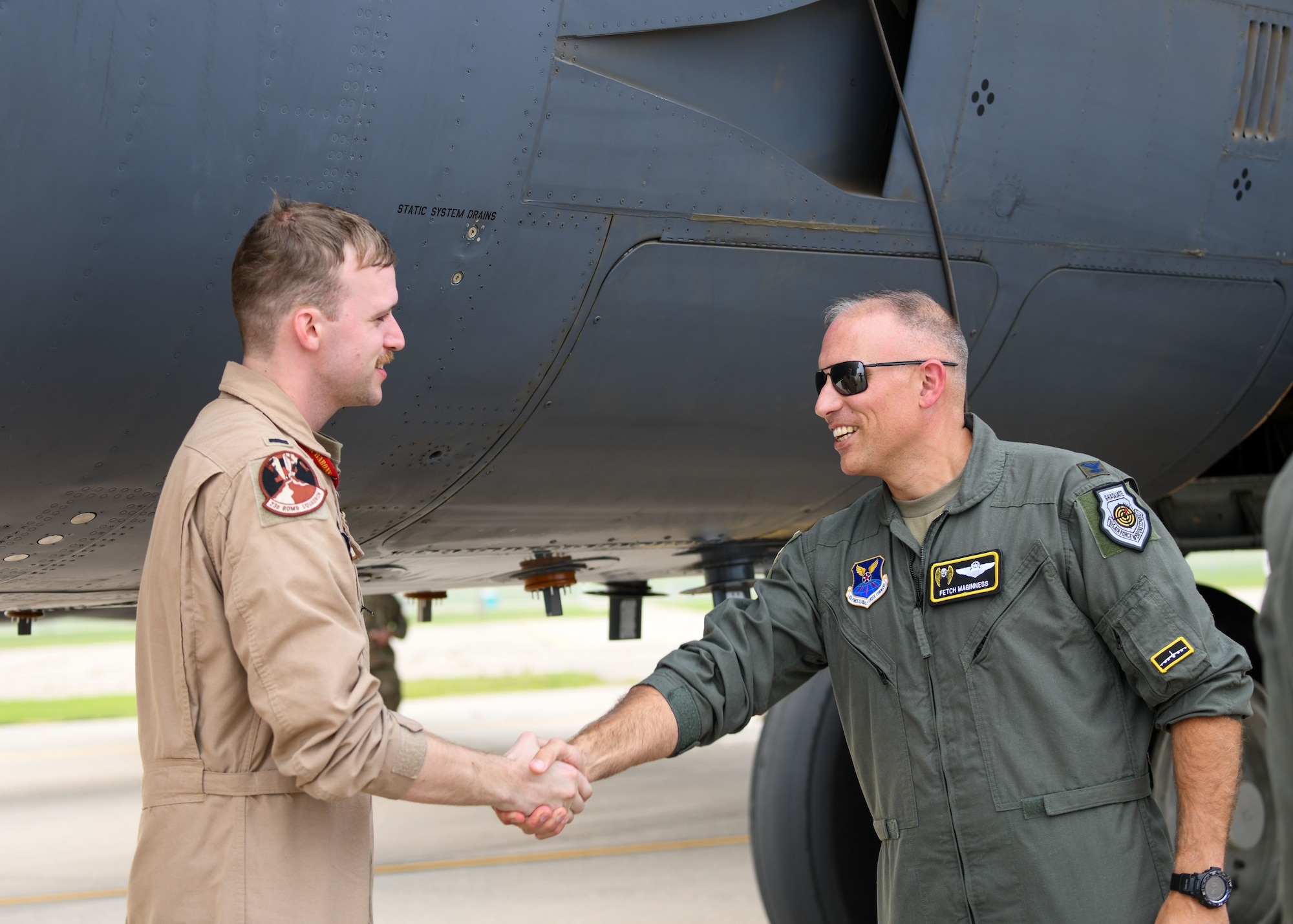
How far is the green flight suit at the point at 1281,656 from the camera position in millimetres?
1279

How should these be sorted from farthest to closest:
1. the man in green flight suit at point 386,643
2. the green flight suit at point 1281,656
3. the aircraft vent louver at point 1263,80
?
the man in green flight suit at point 386,643 → the aircraft vent louver at point 1263,80 → the green flight suit at point 1281,656

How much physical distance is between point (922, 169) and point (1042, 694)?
1.55 meters

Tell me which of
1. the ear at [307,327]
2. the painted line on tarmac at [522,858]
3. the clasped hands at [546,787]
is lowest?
the painted line on tarmac at [522,858]

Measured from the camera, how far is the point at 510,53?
2600mm

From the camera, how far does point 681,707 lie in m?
2.33

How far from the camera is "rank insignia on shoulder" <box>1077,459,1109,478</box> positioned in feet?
7.20

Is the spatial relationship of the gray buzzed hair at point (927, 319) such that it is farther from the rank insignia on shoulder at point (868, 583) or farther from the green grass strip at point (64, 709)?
the green grass strip at point (64, 709)

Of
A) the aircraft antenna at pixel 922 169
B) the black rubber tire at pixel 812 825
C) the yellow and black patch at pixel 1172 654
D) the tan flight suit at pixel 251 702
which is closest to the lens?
the tan flight suit at pixel 251 702

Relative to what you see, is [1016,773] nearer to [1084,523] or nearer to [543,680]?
[1084,523]

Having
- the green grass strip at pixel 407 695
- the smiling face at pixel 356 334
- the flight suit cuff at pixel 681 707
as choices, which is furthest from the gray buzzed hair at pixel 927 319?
the green grass strip at pixel 407 695

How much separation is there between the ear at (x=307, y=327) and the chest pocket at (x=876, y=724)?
3.50 feet

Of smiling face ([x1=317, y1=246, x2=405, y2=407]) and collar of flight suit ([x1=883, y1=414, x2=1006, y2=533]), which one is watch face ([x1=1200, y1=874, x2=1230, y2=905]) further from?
smiling face ([x1=317, y1=246, x2=405, y2=407])

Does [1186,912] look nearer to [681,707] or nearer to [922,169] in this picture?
[681,707]

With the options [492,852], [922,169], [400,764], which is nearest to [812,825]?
[922,169]
